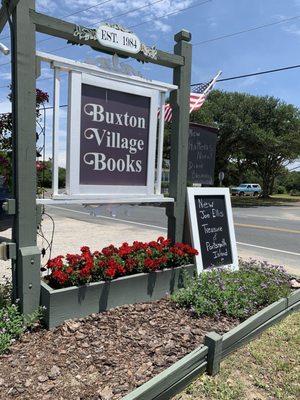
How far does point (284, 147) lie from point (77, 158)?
92.7ft

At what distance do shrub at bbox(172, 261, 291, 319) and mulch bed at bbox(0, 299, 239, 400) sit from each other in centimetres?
13

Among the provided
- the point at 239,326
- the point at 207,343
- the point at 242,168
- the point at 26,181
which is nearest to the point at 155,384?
the point at 207,343

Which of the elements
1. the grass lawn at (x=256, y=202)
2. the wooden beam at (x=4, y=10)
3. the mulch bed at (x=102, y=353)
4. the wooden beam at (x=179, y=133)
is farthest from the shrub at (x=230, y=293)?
the grass lawn at (x=256, y=202)

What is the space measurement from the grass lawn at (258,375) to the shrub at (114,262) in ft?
4.22

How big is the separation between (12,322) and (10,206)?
1.00 meters

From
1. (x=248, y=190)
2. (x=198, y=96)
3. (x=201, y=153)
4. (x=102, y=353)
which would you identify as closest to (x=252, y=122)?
(x=248, y=190)

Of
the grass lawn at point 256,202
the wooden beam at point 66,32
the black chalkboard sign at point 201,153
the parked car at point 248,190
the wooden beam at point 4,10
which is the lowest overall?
the grass lawn at point 256,202

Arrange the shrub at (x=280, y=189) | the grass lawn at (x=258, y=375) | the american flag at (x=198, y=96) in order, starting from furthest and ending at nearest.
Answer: the shrub at (x=280, y=189), the american flag at (x=198, y=96), the grass lawn at (x=258, y=375)

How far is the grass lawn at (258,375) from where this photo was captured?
279 cm

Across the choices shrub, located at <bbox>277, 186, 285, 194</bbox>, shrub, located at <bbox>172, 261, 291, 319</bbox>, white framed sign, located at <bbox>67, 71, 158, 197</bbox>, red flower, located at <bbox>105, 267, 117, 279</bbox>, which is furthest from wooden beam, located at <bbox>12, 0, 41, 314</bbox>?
shrub, located at <bbox>277, 186, 285, 194</bbox>

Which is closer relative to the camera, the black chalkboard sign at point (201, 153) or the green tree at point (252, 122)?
the black chalkboard sign at point (201, 153)

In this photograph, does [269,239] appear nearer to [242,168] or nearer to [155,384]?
[155,384]

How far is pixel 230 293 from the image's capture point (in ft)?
13.3

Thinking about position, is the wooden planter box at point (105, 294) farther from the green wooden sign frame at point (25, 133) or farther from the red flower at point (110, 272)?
the green wooden sign frame at point (25, 133)
